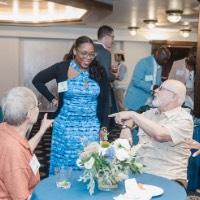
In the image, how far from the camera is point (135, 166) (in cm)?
221

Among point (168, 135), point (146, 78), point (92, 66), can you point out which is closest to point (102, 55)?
point (146, 78)

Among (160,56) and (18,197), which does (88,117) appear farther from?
(160,56)

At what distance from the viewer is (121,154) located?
85.4 inches

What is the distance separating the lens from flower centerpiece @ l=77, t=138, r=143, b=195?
2.18 metres

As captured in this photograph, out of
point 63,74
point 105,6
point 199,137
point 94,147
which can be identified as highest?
point 105,6

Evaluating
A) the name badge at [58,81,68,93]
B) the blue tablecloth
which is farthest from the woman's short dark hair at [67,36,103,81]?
the blue tablecloth

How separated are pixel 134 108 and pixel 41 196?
3205 mm

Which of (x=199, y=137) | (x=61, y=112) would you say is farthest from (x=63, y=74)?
(x=199, y=137)

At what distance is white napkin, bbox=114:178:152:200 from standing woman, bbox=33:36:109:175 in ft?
3.56

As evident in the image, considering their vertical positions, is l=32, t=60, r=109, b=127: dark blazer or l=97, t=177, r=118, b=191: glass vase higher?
l=32, t=60, r=109, b=127: dark blazer

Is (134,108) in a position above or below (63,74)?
below

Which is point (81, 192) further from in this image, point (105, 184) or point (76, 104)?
point (76, 104)

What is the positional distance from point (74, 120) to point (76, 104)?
0.43ft

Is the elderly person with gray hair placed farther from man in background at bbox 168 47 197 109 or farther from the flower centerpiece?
man in background at bbox 168 47 197 109
